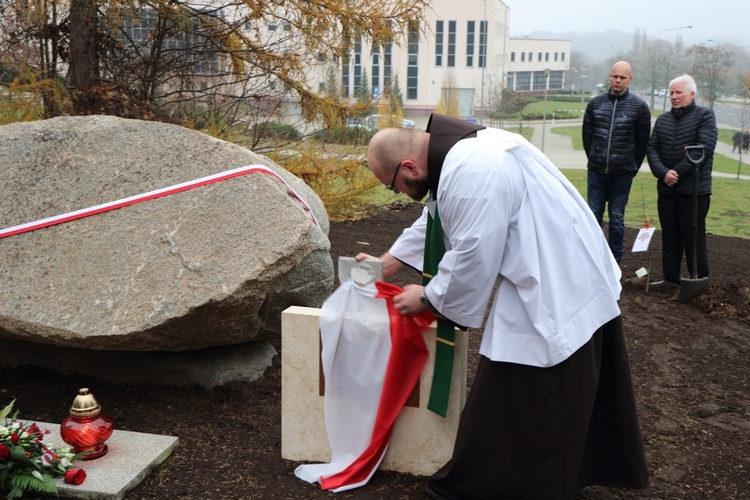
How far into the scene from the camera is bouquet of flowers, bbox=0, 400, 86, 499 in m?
2.89

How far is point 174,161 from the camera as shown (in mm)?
3969

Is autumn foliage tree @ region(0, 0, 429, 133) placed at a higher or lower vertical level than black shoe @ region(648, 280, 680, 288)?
higher

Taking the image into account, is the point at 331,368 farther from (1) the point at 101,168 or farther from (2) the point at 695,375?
(2) the point at 695,375

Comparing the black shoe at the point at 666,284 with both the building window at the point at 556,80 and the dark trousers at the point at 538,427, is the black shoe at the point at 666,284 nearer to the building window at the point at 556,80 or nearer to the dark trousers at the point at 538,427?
the dark trousers at the point at 538,427


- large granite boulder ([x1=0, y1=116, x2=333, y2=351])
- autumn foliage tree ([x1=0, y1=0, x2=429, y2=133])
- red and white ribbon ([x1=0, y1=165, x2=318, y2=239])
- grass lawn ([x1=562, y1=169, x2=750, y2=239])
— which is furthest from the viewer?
grass lawn ([x1=562, y1=169, x2=750, y2=239])

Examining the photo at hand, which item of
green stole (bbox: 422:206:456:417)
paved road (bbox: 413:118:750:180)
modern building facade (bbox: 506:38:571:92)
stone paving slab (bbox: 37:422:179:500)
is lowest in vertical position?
paved road (bbox: 413:118:750:180)

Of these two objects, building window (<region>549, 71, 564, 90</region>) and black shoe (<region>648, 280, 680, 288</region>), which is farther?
building window (<region>549, 71, 564, 90</region>)

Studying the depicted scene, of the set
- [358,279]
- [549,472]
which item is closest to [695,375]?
[549,472]

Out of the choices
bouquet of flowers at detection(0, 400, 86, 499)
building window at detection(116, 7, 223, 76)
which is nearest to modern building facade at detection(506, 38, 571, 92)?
building window at detection(116, 7, 223, 76)

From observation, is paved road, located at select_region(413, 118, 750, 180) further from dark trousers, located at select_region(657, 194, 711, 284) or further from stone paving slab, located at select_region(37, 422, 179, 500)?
stone paving slab, located at select_region(37, 422, 179, 500)

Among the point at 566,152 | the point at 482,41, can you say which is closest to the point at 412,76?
the point at 482,41

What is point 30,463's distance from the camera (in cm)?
295

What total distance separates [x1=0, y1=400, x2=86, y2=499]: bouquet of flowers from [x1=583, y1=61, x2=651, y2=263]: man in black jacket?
5.12m

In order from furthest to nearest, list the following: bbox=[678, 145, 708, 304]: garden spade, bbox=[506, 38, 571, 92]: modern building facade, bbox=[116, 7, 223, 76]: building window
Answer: bbox=[506, 38, 571, 92]: modern building facade, bbox=[116, 7, 223, 76]: building window, bbox=[678, 145, 708, 304]: garden spade
